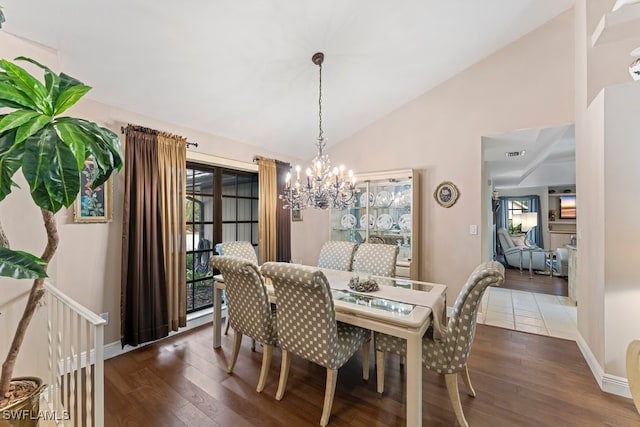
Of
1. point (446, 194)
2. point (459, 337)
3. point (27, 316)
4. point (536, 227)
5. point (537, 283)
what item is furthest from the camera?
point (536, 227)

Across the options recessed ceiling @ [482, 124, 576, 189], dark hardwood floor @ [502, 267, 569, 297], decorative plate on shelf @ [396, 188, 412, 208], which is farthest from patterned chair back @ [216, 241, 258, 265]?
dark hardwood floor @ [502, 267, 569, 297]

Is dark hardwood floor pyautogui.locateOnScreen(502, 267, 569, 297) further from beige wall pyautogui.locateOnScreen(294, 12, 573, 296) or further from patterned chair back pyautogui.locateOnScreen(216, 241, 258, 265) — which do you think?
patterned chair back pyautogui.locateOnScreen(216, 241, 258, 265)

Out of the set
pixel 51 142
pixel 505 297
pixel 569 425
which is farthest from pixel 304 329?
pixel 505 297

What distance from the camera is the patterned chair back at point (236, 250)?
3.02 m

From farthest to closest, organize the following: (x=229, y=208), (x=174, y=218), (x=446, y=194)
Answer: (x=229, y=208) → (x=446, y=194) → (x=174, y=218)

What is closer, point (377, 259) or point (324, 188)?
point (324, 188)

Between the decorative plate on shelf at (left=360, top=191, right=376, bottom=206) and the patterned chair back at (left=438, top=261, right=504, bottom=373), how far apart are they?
2.46 m

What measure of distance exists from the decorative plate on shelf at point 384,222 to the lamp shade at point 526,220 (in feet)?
22.6

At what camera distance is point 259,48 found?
2512 mm

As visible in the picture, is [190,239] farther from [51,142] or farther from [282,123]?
[51,142]

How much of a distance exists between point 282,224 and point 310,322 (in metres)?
2.62

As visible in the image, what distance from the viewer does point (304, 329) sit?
184 cm
